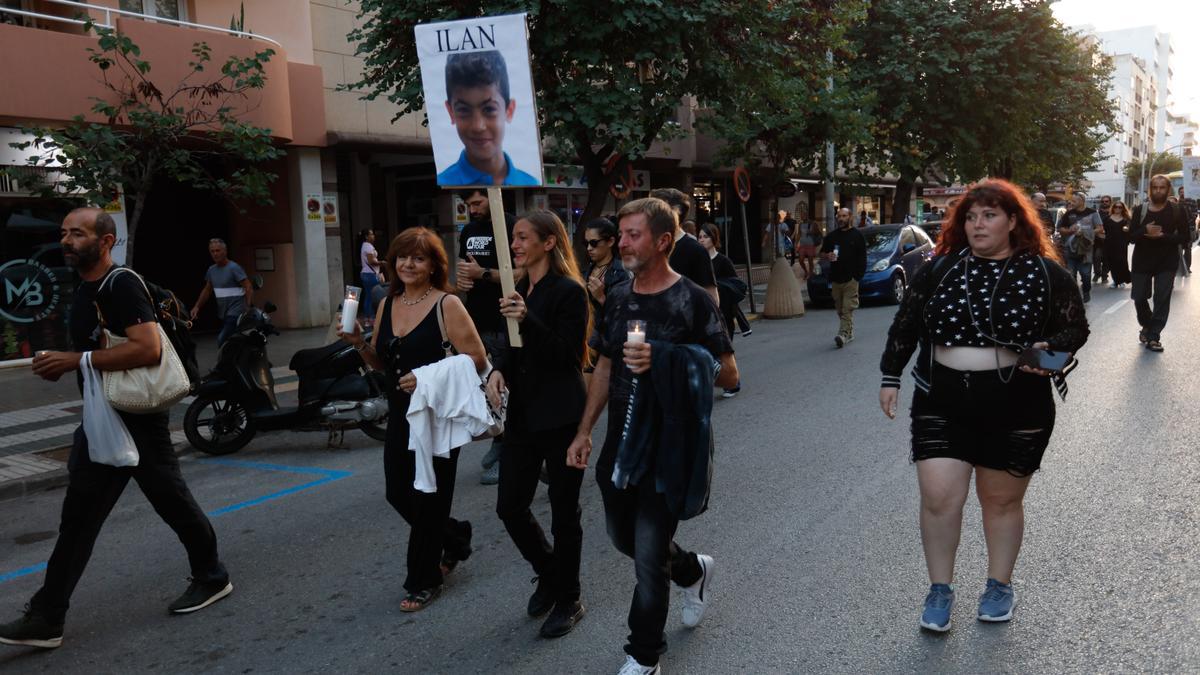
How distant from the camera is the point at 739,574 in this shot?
4367 millimetres

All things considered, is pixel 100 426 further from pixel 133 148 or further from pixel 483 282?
pixel 133 148

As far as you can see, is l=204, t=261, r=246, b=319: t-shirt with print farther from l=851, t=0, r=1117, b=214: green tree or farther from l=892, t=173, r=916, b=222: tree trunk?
l=892, t=173, r=916, b=222: tree trunk

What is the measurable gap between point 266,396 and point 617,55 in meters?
6.65

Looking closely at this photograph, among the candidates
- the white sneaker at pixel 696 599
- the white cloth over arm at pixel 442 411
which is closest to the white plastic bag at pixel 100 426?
the white cloth over arm at pixel 442 411

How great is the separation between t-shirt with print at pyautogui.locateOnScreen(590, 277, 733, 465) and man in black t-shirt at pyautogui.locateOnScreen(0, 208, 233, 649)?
6.44ft

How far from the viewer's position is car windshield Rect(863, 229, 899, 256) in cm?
1803

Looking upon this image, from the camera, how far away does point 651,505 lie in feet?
10.7

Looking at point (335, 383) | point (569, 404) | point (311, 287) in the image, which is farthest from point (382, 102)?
point (569, 404)

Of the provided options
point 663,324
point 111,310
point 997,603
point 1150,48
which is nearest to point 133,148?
point 111,310

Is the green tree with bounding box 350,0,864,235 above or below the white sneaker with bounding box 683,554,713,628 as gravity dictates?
above

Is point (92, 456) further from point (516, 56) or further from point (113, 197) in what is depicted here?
point (113, 197)

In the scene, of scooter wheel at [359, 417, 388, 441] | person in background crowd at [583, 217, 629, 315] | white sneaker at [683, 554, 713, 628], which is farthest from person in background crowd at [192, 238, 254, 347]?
white sneaker at [683, 554, 713, 628]

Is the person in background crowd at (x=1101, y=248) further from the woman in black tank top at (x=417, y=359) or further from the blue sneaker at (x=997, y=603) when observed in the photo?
the woman in black tank top at (x=417, y=359)

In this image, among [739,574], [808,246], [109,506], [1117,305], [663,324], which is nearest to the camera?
[663,324]
